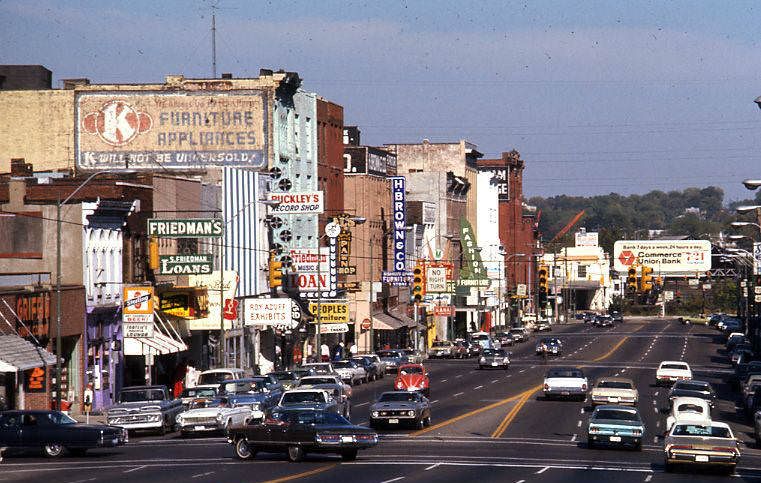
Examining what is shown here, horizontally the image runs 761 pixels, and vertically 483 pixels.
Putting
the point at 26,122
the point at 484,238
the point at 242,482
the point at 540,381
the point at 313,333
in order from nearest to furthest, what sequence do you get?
the point at 242,482 → the point at 540,381 → the point at 26,122 → the point at 313,333 → the point at 484,238

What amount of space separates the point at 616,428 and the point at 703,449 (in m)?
7.01

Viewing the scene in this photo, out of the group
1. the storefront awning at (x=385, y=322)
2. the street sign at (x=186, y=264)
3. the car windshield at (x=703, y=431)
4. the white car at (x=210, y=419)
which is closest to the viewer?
the car windshield at (x=703, y=431)

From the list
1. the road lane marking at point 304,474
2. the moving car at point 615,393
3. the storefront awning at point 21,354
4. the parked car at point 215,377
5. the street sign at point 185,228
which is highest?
the street sign at point 185,228

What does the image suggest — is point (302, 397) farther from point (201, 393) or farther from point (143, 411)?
point (201, 393)

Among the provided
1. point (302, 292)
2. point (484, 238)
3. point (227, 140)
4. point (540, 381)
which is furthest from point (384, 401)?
point (484, 238)

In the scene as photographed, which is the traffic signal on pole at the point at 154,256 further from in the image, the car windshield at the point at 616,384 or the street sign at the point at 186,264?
the car windshield at the point at 616,384

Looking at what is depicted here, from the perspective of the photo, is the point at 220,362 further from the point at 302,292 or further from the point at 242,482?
the point at 242,482

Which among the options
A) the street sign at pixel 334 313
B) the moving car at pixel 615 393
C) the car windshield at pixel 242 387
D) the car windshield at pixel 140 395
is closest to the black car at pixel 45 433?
the car windshield at pixel 140 395

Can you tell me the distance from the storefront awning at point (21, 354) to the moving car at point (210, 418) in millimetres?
6812

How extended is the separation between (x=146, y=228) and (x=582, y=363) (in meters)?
39.7

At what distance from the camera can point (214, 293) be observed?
80875mm

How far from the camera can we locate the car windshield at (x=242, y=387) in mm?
56562

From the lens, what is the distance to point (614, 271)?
190875mm

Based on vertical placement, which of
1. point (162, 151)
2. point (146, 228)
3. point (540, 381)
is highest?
point (162, 151)
